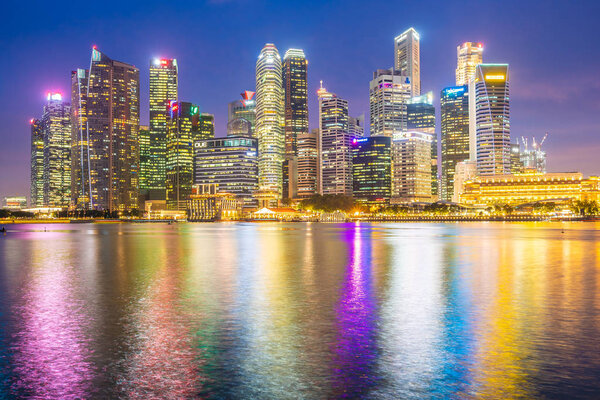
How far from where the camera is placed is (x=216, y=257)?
5066cm

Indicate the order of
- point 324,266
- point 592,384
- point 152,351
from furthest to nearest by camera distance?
point 324,266 → point 152,351 → point 592,384

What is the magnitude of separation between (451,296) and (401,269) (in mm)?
12223

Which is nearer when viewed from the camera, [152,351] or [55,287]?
[152,351]

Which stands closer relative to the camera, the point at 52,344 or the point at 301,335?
the point at 52,344

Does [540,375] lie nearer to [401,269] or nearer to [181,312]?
[181,312]

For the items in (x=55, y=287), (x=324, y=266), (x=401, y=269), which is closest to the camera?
(x=55, y=287)

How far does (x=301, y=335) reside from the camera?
17.3 metres

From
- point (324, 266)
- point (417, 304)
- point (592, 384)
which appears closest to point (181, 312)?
point (417, 304)

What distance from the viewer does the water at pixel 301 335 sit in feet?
39.7

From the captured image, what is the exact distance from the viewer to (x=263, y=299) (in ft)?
82.3

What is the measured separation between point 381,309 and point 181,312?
923cm

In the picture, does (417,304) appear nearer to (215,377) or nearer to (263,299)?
(263,299)

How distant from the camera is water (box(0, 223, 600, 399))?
12.1 meters

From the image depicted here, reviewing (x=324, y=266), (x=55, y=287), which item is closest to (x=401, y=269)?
(x=324, y=266)
